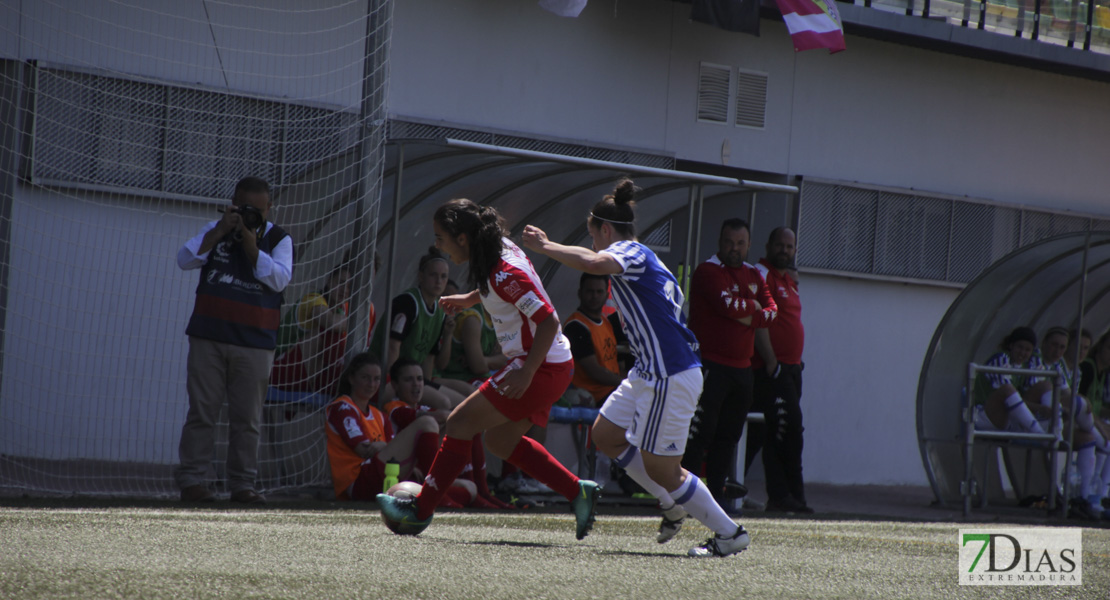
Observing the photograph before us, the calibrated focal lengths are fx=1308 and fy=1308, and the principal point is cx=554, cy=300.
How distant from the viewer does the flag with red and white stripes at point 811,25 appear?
1260 centimetres

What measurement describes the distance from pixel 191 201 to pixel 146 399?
5.46 ft

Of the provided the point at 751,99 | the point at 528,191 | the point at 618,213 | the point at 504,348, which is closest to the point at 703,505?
the point at 504,348

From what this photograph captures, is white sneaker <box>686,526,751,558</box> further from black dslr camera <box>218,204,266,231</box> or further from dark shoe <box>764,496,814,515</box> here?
dark shoe <box>764,496,814,515</box>

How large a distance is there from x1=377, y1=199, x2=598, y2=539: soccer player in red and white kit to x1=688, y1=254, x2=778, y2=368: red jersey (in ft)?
9.42

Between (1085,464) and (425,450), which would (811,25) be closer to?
(1085,464)

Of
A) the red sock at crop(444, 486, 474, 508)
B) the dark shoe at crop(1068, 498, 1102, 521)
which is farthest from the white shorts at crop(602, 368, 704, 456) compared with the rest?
the dark shoe at crop(1068, 498, 1102, 521)

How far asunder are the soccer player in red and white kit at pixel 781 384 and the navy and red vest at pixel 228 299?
12.8 ft

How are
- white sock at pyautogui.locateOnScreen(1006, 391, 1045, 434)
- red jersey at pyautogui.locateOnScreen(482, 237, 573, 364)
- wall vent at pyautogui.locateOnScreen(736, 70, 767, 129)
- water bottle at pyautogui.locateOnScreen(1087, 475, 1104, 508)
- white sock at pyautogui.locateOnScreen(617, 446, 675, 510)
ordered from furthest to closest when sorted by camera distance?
wall vent at pyautogui.locateOnScreen(736, 70, 767, 129), white sock at pyautogui.locateOnScreen(1006, 391, 1045, 434), water bottle at pyautogui.locateOnScreen(1087, 475, 1104, 508), white sock at pyautogui.locateOnScreen(617, 446, 675, 510), red jersey at pyautogui.locateOnScreen(482, 237, 573, 364)

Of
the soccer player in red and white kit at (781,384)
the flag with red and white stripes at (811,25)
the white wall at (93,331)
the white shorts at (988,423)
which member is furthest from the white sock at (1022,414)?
the white wall at (93,331)

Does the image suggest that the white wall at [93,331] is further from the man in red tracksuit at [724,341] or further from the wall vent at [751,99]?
the wall vent at [751,99]

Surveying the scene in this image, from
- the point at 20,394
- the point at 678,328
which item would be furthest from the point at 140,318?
the point at 678,328

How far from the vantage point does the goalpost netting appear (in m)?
9.02

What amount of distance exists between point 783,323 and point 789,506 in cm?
141

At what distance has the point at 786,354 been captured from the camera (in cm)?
1022
